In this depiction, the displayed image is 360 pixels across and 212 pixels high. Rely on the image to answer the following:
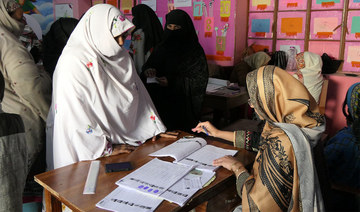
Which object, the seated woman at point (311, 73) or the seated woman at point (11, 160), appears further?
the seated woman at point (311, 73)

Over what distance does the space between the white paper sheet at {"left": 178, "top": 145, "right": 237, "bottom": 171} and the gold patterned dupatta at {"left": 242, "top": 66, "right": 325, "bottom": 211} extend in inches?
8.4

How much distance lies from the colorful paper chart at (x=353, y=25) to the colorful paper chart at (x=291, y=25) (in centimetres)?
55

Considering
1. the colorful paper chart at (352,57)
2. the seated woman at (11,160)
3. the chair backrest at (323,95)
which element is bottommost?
the chair backrest at (323,95)

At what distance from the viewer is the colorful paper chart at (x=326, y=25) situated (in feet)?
13.1

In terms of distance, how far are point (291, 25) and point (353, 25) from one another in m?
0.77

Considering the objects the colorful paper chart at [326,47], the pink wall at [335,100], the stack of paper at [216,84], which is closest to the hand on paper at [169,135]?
the stack of paper at [216,84]

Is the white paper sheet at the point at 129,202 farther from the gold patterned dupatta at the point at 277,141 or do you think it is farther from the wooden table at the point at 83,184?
the gold patterned dupatta at the point at 277,141

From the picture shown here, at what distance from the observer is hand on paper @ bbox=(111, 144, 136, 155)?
1.58 meters

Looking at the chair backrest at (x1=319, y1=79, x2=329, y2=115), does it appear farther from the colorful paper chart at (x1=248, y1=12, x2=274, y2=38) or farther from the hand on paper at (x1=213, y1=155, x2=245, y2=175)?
the hand on paper at (x1=213, y1=155, x2=245, y2=175)

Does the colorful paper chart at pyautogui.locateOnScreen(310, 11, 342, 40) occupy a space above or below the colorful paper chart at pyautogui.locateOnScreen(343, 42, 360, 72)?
above

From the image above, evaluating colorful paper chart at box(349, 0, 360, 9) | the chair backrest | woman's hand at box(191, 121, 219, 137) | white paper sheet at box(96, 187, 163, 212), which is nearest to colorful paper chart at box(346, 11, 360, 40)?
colorful paper chart at box(349, 0, 360, 9)

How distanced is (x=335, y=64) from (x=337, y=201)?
2.16 meters

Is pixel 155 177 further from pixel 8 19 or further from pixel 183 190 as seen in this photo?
pixel 8 19

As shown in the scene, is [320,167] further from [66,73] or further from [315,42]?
[315,42]
